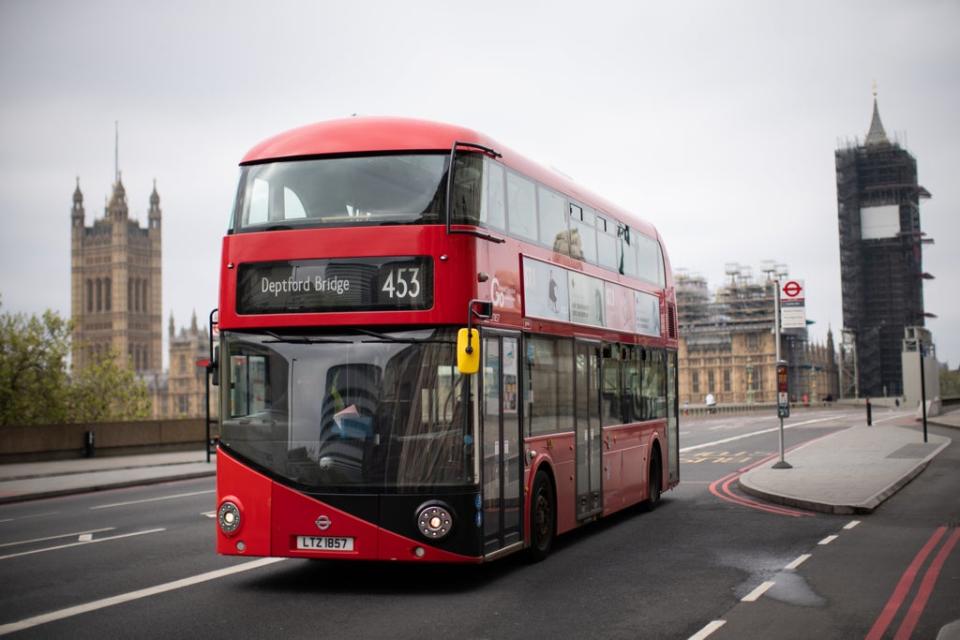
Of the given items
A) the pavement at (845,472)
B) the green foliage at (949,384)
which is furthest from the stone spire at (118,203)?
the pavement at (845,472)

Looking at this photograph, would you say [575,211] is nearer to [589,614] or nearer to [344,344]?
[344,344]

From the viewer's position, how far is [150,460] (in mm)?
32656

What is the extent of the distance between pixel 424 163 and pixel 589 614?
4.35 m

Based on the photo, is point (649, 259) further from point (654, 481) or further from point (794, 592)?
point (794, 592)

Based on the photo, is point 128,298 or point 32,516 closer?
→ point 32,516

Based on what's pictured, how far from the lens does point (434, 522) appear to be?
32.4 feet

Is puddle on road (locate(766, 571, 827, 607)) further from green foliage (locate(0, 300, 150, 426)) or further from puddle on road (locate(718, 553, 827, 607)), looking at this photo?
green foliage (locate(0, 300, 150, 426))

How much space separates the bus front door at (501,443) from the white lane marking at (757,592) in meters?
2.33

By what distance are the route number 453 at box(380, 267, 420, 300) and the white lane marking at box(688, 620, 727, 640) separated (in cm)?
378

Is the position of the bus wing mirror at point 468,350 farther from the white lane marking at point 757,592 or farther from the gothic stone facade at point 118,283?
the gothic stone facade at point 118,283

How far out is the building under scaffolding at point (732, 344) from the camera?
5153 inches

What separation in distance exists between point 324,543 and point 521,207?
13.6 ft

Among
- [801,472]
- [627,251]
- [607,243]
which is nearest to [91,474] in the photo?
[801,472]

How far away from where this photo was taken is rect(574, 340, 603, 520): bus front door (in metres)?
13.3
